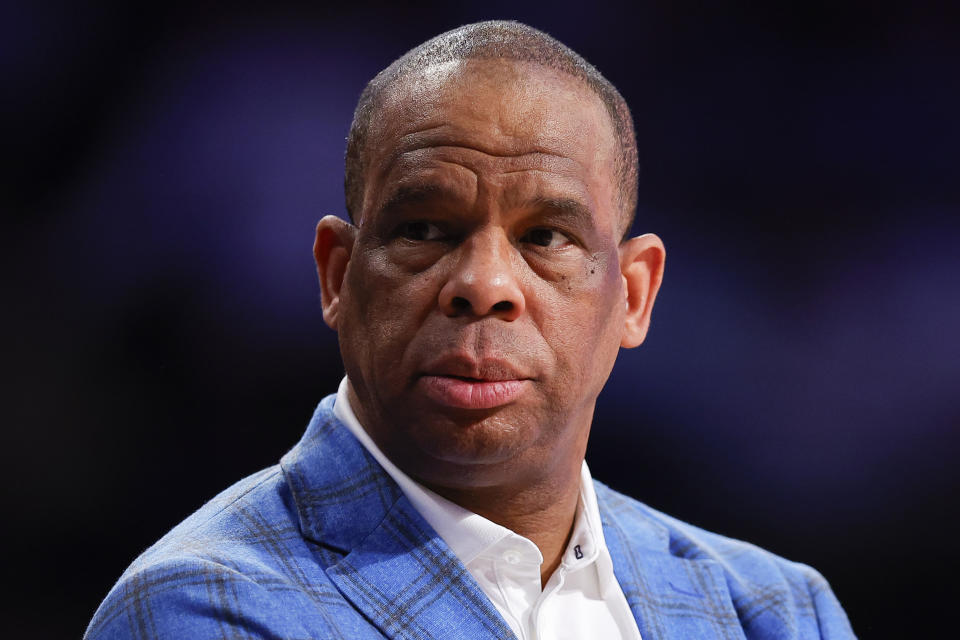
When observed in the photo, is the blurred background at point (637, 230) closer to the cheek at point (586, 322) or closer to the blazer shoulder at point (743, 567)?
the blazer shoulder at point (743, 567)

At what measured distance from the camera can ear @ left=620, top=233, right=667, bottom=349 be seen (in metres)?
2.46

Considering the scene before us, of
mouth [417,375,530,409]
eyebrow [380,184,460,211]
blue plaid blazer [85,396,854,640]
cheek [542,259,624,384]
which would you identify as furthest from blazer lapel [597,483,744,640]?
eyebrow [380,184,460,211]

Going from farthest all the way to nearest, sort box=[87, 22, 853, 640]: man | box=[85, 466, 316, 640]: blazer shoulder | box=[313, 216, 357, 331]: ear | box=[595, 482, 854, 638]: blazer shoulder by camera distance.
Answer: box=[595, 482, 854, 638]: blazer shoulder → box=[313, 216, 357, 331]: ear → box=[87, 22, 853, 640]: man → box=[85, 466, 316, 640]: blazer shoulder

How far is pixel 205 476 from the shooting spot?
10.1ft

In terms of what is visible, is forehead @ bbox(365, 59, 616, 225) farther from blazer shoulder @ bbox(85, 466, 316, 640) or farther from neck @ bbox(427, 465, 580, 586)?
blazer shoulder @ bbox(85, 466, 316, 640)

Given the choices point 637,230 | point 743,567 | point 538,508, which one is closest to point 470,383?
point 538,508

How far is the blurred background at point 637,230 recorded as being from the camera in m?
2.99

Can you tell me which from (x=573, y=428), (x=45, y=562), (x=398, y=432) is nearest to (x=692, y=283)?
(x=573, y=428)

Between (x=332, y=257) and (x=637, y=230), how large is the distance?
1.41 m

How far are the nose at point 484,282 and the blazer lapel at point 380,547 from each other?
38 centimetres

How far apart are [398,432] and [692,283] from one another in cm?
167

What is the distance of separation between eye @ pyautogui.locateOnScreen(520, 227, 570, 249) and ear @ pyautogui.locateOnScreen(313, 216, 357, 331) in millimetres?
375

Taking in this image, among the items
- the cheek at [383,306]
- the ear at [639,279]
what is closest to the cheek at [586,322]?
the ear at [639,279]

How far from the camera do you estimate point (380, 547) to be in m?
2.12
